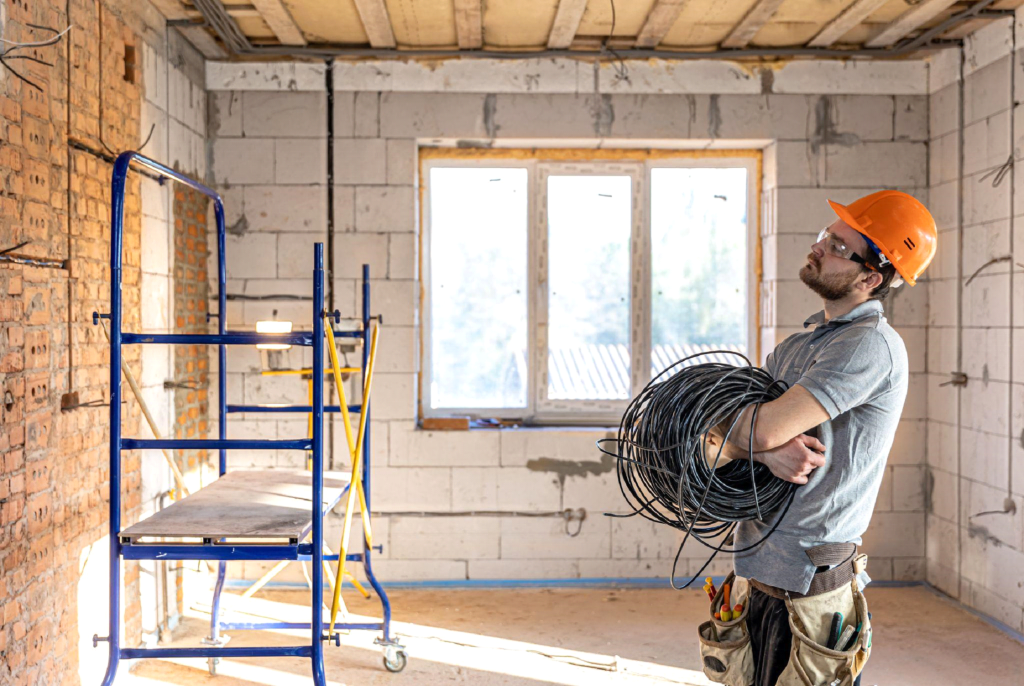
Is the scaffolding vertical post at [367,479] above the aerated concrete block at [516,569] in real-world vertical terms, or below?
above

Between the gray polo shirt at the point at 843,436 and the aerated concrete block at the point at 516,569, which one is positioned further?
the aerated concrete block at the point at 516,569

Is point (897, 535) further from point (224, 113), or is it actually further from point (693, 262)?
point (224, 113)

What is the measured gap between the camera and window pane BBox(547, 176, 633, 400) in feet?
14.6

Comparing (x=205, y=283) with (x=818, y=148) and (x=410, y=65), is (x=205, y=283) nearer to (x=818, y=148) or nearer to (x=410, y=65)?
(x=410, y=65)

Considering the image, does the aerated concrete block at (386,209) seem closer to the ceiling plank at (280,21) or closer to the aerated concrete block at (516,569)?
the ceiling plank at (280,21)

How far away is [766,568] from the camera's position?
181cm

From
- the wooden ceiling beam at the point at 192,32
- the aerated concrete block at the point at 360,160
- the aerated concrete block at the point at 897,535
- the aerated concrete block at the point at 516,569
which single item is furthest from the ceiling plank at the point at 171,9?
the aerated concrete block at the point at 897,535

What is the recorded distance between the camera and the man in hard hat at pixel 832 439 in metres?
1.63

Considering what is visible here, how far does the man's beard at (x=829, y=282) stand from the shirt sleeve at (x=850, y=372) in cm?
15

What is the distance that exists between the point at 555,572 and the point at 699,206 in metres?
2.15

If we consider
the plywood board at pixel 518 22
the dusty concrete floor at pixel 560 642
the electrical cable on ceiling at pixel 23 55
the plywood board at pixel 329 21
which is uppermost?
the plywood board at pixel 518 22

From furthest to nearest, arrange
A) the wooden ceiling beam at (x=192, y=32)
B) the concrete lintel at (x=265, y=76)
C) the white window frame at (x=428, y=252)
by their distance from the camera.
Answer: the white window frame at (x=428, y=252), the concrete lintel at (x=265, y=76), the wooden ceiling beam at (x=192, y=32)

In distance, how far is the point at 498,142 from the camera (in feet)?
14.1

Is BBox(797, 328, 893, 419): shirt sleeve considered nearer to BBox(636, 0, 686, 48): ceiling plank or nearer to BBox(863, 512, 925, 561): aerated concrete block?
BBox(636, 0, 686, 48): ceiling plank
